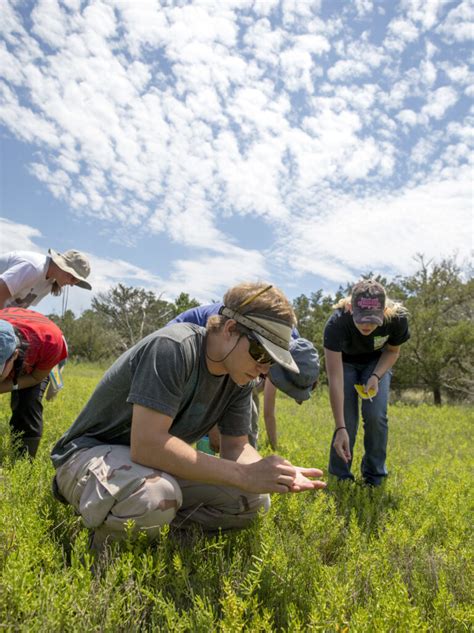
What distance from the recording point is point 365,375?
4.52m

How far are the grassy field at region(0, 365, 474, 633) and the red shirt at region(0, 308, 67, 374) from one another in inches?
28.0

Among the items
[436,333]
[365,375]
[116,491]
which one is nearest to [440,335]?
[436,333]

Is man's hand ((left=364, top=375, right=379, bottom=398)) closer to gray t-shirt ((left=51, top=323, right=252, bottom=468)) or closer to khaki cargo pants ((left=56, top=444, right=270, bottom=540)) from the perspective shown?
gray t-shirt ((left=51, top=323, right=252, bottom=468))

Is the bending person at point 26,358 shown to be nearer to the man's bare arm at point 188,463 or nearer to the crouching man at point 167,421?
the crouching man at point 167,421

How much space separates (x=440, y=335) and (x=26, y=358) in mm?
18176

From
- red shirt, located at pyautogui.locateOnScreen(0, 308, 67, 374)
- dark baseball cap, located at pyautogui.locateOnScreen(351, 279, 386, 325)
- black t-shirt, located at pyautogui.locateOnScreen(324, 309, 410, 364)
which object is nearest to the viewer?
red shirt, located at pyautogui.locateOnScreen(0, 308, 67, 374)

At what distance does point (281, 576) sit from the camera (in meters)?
2.27

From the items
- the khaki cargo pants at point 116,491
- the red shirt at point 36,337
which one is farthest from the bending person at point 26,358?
the khaki cargo pants at point 116,491

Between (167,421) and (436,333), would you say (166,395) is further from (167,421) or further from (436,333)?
(436,333)

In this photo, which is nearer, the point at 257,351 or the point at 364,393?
the point at 257,351

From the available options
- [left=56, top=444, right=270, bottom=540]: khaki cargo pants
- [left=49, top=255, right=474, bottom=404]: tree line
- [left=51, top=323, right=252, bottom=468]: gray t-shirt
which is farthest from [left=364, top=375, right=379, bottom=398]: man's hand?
[left=49, top=255, right=474, bottom=404]: tree line

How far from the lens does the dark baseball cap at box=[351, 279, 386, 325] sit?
3.89m

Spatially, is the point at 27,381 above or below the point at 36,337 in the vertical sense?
below

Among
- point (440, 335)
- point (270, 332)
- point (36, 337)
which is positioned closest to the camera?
point (270, 332)
